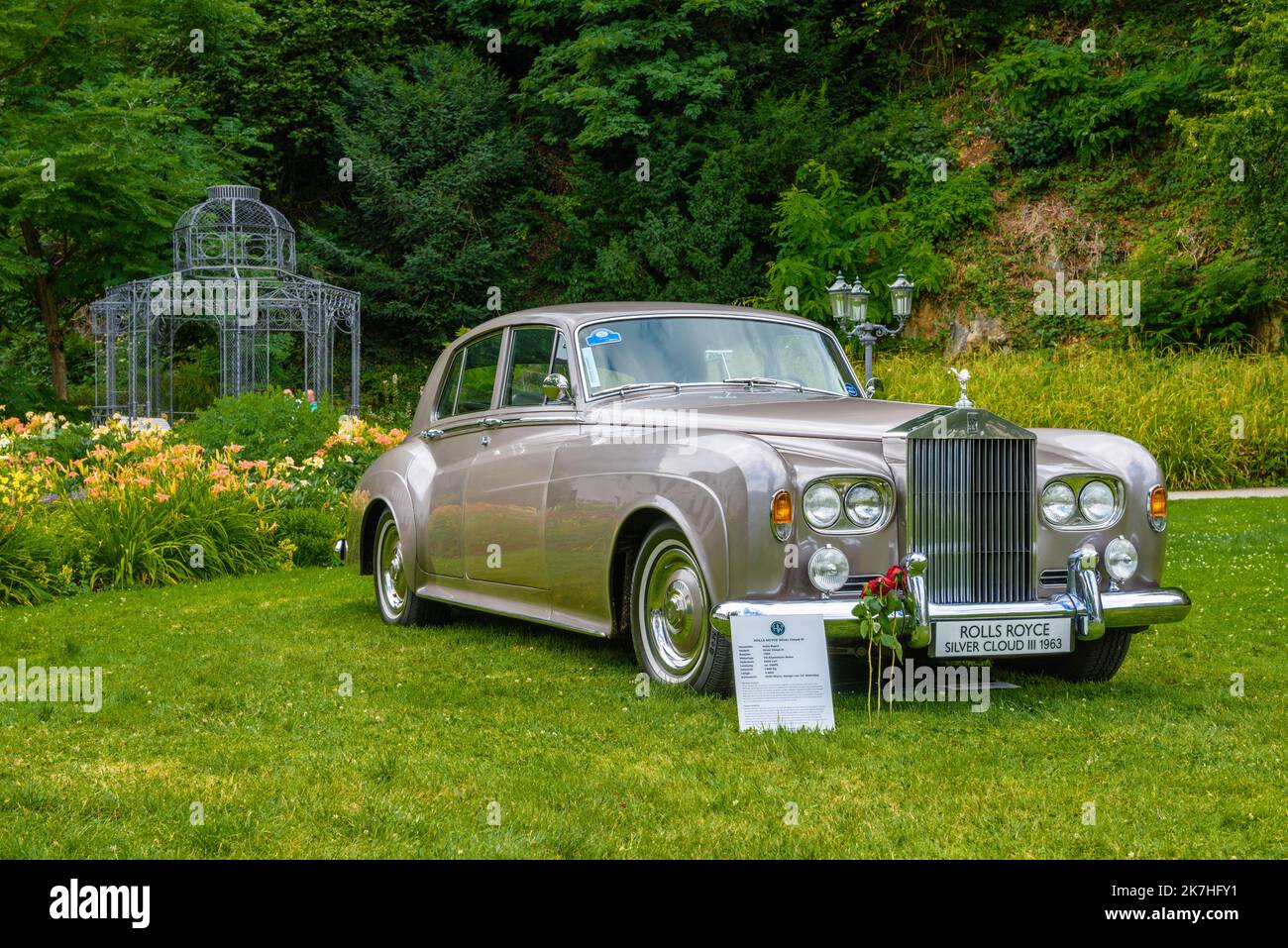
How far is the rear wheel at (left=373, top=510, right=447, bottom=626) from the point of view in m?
8.50

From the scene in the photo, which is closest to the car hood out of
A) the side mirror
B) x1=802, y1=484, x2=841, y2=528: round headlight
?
the side mirror

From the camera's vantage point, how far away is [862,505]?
5.75 metres

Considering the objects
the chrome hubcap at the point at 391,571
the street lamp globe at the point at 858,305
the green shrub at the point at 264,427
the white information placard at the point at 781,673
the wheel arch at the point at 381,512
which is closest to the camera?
the white information placard at the point at 781,673

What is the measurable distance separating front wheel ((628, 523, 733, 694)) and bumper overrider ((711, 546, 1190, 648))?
352 mm

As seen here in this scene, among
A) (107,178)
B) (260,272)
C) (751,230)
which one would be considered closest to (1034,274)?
(751,230)

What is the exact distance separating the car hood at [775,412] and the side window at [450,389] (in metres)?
1.82

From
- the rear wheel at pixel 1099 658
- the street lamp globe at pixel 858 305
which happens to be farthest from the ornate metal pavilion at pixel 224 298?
the rear wheel at pixel 1099 658

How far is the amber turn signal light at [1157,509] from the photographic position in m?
6.19

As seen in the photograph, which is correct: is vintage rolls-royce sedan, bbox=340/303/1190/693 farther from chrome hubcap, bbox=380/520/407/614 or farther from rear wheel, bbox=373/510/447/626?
chrome hubcap, bbox=380/520/407/614

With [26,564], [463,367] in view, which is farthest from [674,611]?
[26,564]

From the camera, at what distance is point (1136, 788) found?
179 inches
